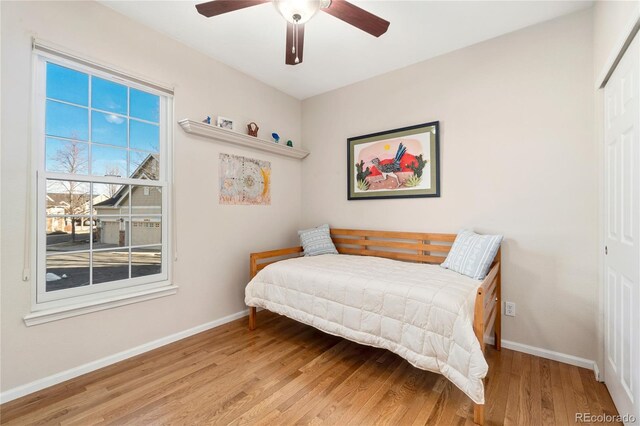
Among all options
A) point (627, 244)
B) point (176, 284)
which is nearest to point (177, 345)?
point (176, 284)

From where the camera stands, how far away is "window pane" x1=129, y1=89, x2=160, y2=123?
233 cm

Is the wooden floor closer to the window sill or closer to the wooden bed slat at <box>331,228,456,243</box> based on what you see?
the window sill

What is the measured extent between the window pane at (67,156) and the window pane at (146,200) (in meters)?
0.37

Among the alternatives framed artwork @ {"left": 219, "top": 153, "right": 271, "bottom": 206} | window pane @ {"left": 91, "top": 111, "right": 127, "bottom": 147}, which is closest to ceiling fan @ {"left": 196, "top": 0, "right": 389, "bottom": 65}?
window pane @ {"left": 91, "top": 111, "right": 127, "bottom": 147}

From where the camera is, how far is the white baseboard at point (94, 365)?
1.72 m

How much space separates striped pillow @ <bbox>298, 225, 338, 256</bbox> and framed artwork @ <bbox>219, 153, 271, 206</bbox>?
647 millimetres

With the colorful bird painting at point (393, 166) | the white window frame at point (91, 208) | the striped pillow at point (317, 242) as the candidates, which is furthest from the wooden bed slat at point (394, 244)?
the white window frame at point (91, 208)

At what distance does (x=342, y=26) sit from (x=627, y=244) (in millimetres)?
2370

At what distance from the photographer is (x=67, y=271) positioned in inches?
77.8

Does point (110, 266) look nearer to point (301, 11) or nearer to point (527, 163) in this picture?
point (301, 11)

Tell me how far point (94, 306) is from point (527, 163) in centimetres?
354

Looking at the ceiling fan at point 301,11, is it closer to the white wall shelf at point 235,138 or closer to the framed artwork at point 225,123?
the white wall shelf at point 235,138

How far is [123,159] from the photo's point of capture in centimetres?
227

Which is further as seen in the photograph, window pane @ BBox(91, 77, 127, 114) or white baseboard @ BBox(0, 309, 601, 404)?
window pane @ BBox(91, 77, 127, 114)
